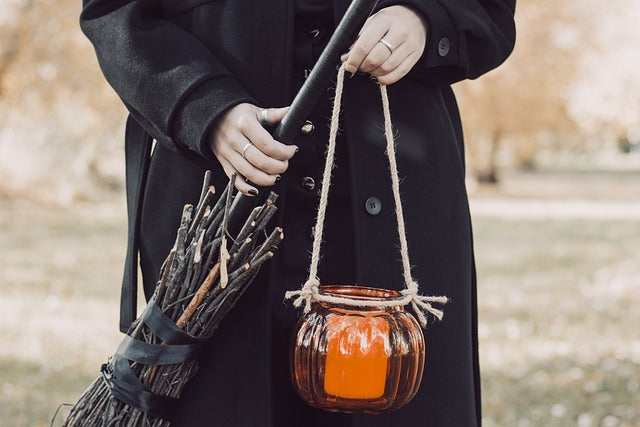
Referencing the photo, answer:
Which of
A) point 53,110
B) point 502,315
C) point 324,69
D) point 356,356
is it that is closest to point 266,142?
point 324,69

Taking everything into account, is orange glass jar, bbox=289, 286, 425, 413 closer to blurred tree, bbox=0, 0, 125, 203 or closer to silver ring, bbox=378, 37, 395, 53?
silver ring, bbox=378, 37, 395, 53

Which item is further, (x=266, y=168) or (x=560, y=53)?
(x=560, y=53)

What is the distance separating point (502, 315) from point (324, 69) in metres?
7.43

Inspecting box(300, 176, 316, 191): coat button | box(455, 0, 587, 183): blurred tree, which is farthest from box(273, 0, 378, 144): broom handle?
box(455, 0, 587, 183): blurred tree

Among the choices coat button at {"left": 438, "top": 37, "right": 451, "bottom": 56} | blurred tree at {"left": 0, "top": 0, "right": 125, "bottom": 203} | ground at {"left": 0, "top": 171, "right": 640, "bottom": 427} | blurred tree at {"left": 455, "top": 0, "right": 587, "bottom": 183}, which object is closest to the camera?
coat button at {"left": 438, "top": 37, "right": 451, "bottom": 56}

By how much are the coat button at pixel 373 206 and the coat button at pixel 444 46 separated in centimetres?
31

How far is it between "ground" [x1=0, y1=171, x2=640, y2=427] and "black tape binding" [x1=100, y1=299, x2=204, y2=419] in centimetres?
362

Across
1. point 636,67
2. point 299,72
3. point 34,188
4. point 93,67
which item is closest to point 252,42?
point 299,72

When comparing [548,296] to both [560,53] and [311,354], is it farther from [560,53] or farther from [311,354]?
[560,53]

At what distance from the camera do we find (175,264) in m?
1.81

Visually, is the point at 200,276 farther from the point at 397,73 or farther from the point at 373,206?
the point at 397,73

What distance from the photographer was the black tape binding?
178 cm

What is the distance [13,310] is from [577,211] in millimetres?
16345

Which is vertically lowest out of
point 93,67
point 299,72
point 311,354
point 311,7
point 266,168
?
point 311,354
